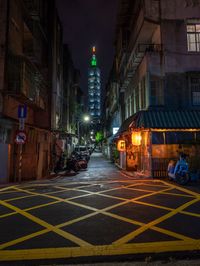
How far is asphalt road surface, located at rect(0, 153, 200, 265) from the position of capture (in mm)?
4762

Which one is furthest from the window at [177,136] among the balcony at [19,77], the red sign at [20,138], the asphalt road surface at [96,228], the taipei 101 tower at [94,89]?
the taipei 101 tower at [94,89]

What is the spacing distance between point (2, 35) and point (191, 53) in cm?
1372

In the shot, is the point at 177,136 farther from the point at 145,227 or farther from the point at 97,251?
the point at 97,251

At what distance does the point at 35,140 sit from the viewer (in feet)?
59.7

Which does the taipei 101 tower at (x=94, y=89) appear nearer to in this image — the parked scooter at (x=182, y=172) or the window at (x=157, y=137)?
the window at (x=157, y=137)

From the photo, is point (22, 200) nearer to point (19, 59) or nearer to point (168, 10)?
point (19, 59)

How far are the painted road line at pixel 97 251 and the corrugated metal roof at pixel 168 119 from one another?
1148 centimetres

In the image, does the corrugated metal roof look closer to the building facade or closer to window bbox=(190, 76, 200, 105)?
window bbox=(190, 76, 200, 105)

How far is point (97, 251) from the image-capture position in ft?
16.0

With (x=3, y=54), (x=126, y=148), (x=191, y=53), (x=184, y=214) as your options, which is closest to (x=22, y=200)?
(x=184, y=214)

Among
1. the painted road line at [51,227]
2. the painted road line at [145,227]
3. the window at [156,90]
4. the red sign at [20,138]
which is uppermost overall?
the window at [156,90]

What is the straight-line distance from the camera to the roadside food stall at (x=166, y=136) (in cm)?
1633

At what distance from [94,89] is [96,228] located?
560 feet

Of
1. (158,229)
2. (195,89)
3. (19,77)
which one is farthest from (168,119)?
(158,229)
